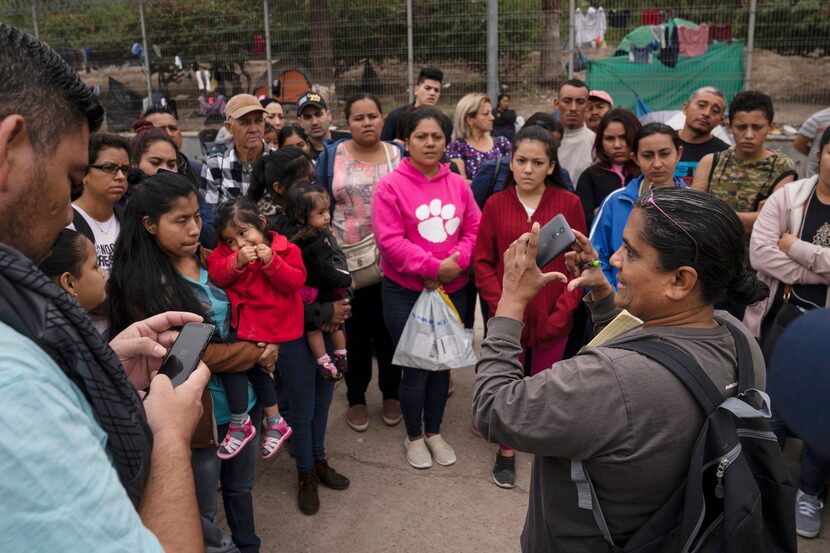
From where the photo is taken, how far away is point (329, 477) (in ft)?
12.0

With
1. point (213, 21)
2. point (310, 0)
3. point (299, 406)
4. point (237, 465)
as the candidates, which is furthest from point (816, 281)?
point (213, 21)

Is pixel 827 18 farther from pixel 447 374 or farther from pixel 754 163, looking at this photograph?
pixel 447 374

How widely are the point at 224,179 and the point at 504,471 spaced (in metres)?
2.62

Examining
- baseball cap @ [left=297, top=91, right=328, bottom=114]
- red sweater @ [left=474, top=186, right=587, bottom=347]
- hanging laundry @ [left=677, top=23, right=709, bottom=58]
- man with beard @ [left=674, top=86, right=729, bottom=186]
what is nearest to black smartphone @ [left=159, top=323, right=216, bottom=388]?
red sweater @ [left=474, top=186, right=587, bottom=347]

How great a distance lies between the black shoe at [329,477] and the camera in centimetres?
365

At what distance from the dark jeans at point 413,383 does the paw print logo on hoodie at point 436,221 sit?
0.35 meters

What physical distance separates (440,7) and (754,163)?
5.92m

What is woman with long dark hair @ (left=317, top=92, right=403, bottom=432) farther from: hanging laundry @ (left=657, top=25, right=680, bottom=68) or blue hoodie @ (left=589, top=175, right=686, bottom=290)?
hanging laundry @ (left=657, top=25, right=680, bottom=68)

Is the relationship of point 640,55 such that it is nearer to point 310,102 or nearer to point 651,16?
point 651,16

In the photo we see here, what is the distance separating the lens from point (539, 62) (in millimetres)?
9086

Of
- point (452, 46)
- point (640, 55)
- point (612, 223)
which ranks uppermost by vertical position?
point (452, 46)

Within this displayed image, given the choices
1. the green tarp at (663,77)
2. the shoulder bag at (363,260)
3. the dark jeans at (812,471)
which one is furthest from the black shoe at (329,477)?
the green tarp at (663,77)

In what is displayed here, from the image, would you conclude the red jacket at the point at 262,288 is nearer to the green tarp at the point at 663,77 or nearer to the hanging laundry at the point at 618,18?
the green tarp at the point at 663,77

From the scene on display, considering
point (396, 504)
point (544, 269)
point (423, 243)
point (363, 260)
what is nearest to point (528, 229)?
point (544, 269)
